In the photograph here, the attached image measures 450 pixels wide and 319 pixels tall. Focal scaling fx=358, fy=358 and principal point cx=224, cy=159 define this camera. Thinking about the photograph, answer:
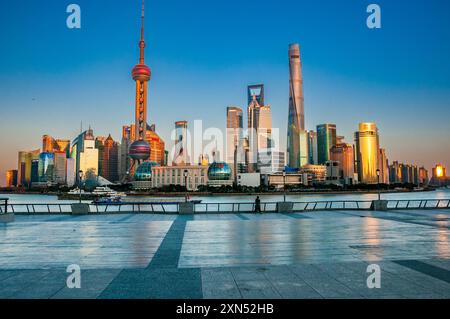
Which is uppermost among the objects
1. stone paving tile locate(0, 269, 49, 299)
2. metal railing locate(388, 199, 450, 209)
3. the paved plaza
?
stone paving tile locate(0, 269, 49, 299)

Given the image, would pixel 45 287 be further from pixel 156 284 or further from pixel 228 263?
pixel 228 263

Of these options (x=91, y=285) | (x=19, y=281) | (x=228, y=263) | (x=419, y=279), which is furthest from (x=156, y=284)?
(x=419, y=279)

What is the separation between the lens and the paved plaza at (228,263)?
8445mm

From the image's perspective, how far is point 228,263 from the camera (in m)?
11.5

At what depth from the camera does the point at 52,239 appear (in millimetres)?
17047

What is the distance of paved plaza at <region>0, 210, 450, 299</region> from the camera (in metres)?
8.45

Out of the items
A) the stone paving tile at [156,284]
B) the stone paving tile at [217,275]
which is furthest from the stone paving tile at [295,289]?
the stone paving tile at [156,284]

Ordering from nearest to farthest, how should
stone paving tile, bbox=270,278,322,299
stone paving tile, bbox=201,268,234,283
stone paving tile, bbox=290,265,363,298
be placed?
stone paving tile, bbox=270,278,322,299 < stone paving tile, bbox=290,265,363,298 < stone paving tile, bbox=201,268,234,283

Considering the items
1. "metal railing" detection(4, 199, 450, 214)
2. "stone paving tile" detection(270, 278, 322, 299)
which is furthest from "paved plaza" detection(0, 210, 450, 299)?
"metal railing" detection(4, 199, 450, 214)

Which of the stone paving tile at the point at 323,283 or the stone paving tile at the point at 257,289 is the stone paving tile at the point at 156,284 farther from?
the stone paving tile at the point at 323,283

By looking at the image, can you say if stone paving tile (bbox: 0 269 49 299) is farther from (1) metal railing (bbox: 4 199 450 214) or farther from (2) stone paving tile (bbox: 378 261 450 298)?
(1) metal railing (bbox: 4 199 450 214)
